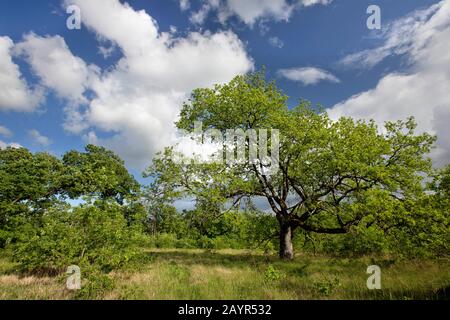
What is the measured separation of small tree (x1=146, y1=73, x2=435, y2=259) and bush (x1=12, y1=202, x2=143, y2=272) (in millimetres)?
4185

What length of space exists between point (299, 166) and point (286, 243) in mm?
6049

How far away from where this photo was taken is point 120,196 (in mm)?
52281

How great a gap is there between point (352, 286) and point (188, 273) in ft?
24.1

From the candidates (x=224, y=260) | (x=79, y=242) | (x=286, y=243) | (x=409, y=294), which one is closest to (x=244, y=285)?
(x=409, y=294)

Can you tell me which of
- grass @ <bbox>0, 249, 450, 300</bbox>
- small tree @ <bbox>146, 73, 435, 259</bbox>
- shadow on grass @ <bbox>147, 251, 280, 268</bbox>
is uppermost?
small tree @ <bbox>146, 73, 435, 259</bbox>

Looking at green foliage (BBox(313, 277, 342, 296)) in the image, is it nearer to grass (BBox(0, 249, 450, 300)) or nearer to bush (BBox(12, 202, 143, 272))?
grass (BBox(0, 249, 450, 300))

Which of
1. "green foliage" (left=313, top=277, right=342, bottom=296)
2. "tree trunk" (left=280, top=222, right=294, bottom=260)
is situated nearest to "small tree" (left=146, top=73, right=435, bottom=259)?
"tree trunk" (left=280, top=222, right=294, bottom=260)

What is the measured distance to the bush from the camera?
11.5 metres

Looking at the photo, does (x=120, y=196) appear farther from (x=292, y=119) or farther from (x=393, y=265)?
(x=393, y=265)

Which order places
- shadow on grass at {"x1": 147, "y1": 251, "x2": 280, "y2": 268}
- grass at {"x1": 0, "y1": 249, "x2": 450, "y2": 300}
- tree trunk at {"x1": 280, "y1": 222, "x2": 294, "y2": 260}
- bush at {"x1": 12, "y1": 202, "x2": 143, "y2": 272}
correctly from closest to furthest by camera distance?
1. grass at {"x1": 0, "y1": 249, "x2": 450, "y2": 300}
2. bush at {"x1": 12, "y1": 202, "x2": 143, "y2": 272}
3. shadow on grass at {"x1": 147, "y1": 251, "x2": 280, "y2": 268}
4. tree trunk at {"x1": 280, "y1": 222, "x2": 294, "y2": 260}

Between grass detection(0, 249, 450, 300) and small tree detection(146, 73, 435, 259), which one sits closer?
grass detection(0, 249, 450, 300)

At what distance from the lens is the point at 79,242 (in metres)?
11.8
